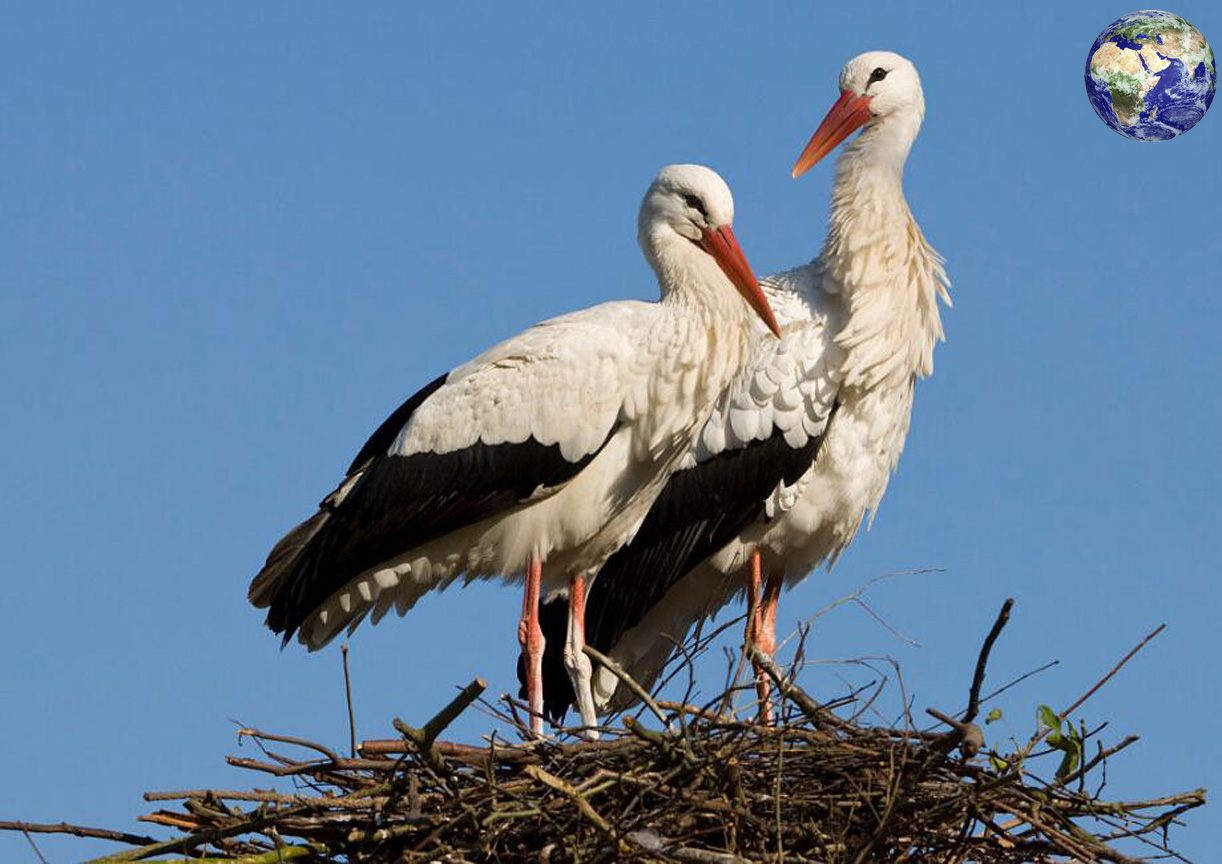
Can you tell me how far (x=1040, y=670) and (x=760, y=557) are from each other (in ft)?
10.3

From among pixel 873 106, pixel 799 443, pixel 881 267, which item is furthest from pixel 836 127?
pixel 799 443

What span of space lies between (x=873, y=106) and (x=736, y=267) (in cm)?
185

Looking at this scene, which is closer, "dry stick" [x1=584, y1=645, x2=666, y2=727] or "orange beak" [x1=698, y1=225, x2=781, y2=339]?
"dry stick" [x1=584, y1=645, x2=666, y2=727]

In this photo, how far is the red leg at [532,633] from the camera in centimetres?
880

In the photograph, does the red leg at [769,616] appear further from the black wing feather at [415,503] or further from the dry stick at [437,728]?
the dry stick at [437,728]

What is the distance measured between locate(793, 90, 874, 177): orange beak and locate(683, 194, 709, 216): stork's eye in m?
1.44

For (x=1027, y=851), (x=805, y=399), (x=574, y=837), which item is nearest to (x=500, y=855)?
(x=574, y=837)

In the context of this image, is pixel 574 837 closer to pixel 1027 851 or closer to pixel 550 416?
pixel 1027 851

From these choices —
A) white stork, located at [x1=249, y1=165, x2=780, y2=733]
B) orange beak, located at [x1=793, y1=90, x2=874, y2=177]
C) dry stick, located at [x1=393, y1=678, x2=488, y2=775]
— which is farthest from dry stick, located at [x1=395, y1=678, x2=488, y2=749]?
orange beak, located at [x1=793, y1=90, x2=874, y2=177]

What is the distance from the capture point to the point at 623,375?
8.52 meters

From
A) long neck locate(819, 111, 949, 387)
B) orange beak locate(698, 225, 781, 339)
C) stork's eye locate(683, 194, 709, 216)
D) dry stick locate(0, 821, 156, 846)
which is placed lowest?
dry stick locate(0, 821, 156, 846)

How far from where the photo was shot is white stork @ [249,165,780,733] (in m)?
8.53

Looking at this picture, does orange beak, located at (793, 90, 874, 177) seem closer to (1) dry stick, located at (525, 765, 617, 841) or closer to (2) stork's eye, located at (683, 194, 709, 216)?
(2) stork's eye, located at (683, 194, 709, 216)

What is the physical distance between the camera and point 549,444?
8547 mm
